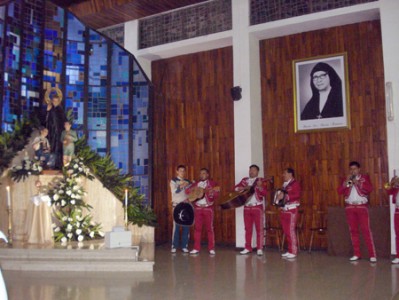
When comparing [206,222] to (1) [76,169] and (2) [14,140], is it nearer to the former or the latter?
(1) [76,169]

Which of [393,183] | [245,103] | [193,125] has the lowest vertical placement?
[393,183]

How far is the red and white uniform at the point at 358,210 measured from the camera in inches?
296

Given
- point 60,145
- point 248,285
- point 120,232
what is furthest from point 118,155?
point 248,285

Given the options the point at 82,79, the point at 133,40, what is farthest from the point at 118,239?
the point at 133,40

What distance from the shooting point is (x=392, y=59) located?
25.8ft

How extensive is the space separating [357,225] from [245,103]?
3229mm

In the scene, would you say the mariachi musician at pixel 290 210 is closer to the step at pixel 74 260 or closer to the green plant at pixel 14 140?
the step at pixel 74 260

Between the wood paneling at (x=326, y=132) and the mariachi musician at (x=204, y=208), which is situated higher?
the wood paneling at (x=326, y=132)

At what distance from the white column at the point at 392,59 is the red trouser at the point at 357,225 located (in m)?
0.47

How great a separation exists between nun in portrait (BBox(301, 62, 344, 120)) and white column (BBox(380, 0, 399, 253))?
1.15 m

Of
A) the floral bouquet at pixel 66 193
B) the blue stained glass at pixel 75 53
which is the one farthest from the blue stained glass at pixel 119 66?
the floral bouquet at pixel 66 193

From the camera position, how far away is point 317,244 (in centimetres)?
891

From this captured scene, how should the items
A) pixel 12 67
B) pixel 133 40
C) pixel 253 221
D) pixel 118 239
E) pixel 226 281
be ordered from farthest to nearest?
pixel 133 40 < pixel 12 67 < pixel 253 221 < pixel 118 239 < pixel 226 281

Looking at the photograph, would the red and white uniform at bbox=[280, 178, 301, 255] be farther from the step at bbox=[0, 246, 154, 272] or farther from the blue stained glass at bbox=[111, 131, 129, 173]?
the blue stained glass at bbox=[111, 131, 129, 173]
